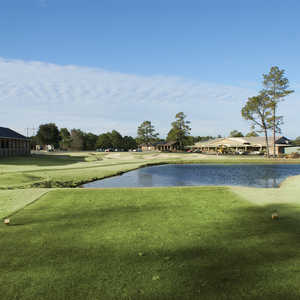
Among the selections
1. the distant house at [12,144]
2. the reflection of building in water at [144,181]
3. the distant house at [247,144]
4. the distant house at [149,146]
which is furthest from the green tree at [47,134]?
the reflection of building in water at [144,181]

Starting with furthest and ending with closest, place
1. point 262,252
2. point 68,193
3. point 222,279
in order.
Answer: point 68,193 < point 262,252 < point 222,279

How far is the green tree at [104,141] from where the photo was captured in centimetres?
12029

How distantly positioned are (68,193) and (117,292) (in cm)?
897

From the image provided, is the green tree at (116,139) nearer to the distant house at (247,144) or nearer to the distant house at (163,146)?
the distant house at (163,146)

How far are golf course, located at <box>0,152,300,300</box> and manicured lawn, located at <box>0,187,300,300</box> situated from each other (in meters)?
0.02

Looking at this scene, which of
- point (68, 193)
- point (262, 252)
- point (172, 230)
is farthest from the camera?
point (68, 193)

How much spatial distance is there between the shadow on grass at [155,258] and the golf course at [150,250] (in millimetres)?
15

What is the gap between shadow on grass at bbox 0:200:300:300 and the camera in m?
3.84

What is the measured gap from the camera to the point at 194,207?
9227mm

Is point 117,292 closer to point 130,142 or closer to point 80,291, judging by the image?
point 80,291

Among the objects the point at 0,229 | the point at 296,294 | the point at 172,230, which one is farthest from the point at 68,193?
the point at 296,294

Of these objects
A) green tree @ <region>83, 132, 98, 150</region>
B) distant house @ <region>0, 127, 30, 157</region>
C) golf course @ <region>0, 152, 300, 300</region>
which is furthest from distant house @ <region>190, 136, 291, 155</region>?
golf course @ <region>0, 152, 300, 300</region>

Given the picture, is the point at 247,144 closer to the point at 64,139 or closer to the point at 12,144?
the point at 12,144

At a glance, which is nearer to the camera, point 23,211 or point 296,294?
point 296,294
